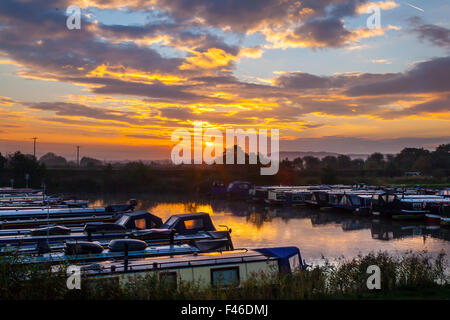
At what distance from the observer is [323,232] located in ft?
105

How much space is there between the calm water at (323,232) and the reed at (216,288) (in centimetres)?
752

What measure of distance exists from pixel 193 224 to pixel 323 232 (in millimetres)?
13177

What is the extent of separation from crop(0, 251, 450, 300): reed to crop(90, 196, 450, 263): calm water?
7.52 metres

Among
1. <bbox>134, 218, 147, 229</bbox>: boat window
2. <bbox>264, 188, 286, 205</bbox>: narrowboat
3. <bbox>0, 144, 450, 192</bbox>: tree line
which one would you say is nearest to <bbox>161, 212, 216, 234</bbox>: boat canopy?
<bbox>134, 218, 147, 229</bbox>: boat window

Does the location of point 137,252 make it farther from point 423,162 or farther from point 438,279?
point 423,162

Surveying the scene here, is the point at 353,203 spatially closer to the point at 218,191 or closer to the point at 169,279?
the point at 218,191

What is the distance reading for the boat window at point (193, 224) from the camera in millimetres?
22391

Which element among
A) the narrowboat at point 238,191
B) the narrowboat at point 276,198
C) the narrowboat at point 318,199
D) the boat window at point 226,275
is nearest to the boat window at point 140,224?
the boat window at point 226,275

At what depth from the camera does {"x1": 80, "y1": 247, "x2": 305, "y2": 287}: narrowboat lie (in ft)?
37.8

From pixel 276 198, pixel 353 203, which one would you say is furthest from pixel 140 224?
pixel 276 198
